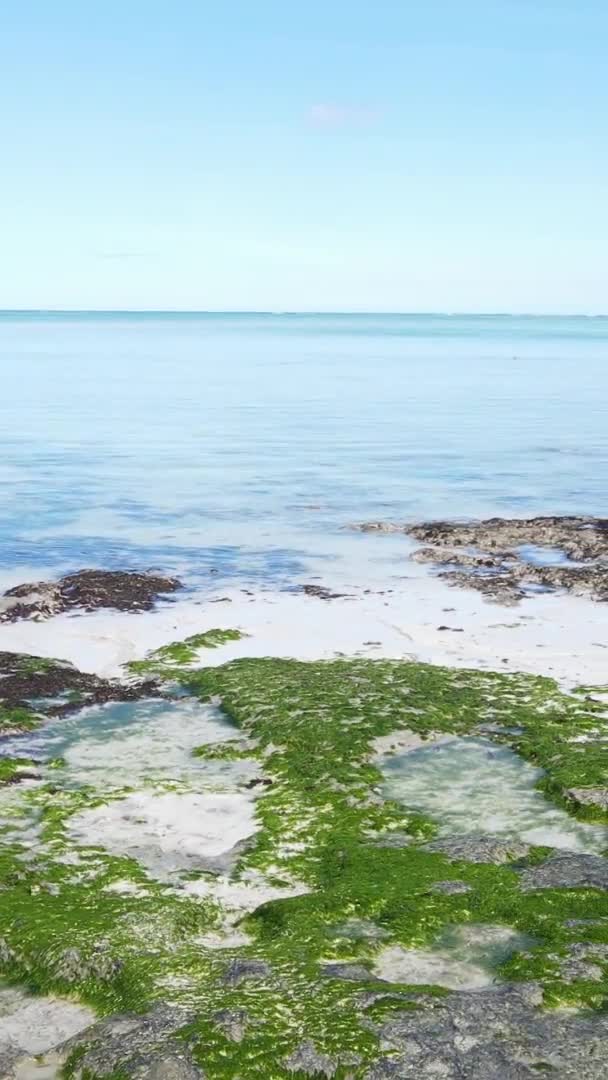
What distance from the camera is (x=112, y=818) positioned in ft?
39.1

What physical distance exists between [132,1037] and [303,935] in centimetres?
193

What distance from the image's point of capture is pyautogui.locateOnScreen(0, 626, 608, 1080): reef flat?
8.00 m

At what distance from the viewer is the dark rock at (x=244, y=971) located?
28.5ft

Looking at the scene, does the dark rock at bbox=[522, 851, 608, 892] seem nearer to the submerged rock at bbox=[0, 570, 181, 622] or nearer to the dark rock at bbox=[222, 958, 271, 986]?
the dark rock at bbox=[222, 958, 271, 986]

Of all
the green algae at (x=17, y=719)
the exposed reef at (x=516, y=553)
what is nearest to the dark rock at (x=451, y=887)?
the green algae at (x=17, y=719)

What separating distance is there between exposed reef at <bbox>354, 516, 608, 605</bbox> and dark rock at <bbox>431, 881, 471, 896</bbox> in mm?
11406

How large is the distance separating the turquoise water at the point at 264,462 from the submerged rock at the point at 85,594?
1.65m

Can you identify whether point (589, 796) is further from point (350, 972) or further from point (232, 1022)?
point (232, 1022)

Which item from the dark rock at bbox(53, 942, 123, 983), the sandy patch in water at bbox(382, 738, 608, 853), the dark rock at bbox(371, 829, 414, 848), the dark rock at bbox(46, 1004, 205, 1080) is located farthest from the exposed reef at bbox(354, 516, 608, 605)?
the dark rock at bbox(46, 1004, 205, 1080)

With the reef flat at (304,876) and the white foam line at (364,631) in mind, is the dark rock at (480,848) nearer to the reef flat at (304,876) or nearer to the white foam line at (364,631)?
the reef flat at (304,876)

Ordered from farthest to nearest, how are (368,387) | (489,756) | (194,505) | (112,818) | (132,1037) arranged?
(368,387), (194,505), (489,756), (112,818), (132,1037)

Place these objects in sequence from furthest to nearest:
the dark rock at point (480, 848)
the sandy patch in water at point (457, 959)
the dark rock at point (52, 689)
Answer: the dark rock at point (52, 689), the dark rock at point (480, 848), the sandy patch in water at point (457, 959)

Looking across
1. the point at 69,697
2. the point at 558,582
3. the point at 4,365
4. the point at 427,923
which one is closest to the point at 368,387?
the point at 4,365

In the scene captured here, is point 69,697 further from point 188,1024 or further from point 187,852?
point 188,1024
